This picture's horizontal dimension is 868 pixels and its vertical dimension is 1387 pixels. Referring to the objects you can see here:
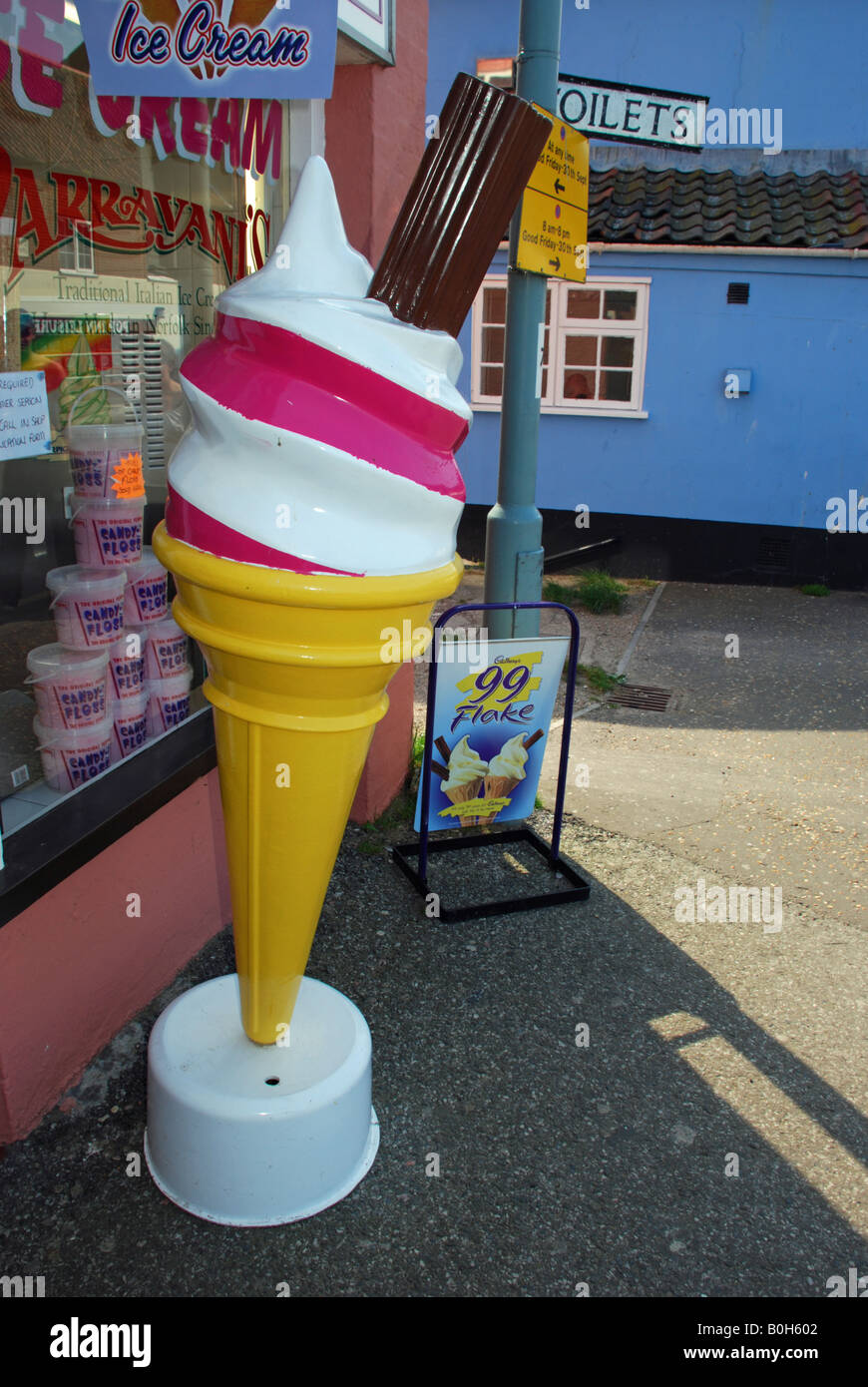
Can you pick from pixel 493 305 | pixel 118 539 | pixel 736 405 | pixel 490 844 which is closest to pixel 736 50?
pixel 493 305

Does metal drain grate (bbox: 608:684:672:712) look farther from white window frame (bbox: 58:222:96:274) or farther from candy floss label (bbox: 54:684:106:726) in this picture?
white window frame (bbox: 58:222:96:274)

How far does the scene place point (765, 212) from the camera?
33.7ft

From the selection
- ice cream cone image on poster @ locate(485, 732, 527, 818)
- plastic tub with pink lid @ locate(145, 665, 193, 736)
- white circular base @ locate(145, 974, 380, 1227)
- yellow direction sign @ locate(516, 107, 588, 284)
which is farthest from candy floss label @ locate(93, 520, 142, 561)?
yellow direction sign @ locate(516, 107, 588, 284)

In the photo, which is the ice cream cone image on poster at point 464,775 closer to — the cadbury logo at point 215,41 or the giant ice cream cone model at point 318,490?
the giant ice cream cone model at point 318,490

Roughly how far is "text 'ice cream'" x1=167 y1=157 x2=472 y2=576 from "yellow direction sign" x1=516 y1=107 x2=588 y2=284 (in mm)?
2703

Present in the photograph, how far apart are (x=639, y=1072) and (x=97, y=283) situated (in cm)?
330

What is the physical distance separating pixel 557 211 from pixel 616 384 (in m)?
6.22

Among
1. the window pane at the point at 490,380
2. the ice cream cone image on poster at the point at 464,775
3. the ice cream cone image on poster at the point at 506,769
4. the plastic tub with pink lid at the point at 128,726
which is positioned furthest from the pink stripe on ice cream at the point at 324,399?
the window pane at the point at 490,380

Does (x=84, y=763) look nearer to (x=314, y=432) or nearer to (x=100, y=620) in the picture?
(x=100, y=620)

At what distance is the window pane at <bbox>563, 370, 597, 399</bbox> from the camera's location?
10828 millimetres

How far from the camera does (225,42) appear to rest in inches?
109

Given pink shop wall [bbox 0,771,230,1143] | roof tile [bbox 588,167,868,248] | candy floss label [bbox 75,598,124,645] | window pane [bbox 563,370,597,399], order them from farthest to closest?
window pane [bbox 563,370,597,399]
roof tile [bbox 588,167,868,248]
candy floss label [bbox 75,598,124,645]
pink shop wall [bbox 0,771,230,1143]

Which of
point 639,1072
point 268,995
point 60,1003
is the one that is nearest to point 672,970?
point 639,1072

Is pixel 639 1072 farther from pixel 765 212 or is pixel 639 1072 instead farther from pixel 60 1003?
pixel 765 212
